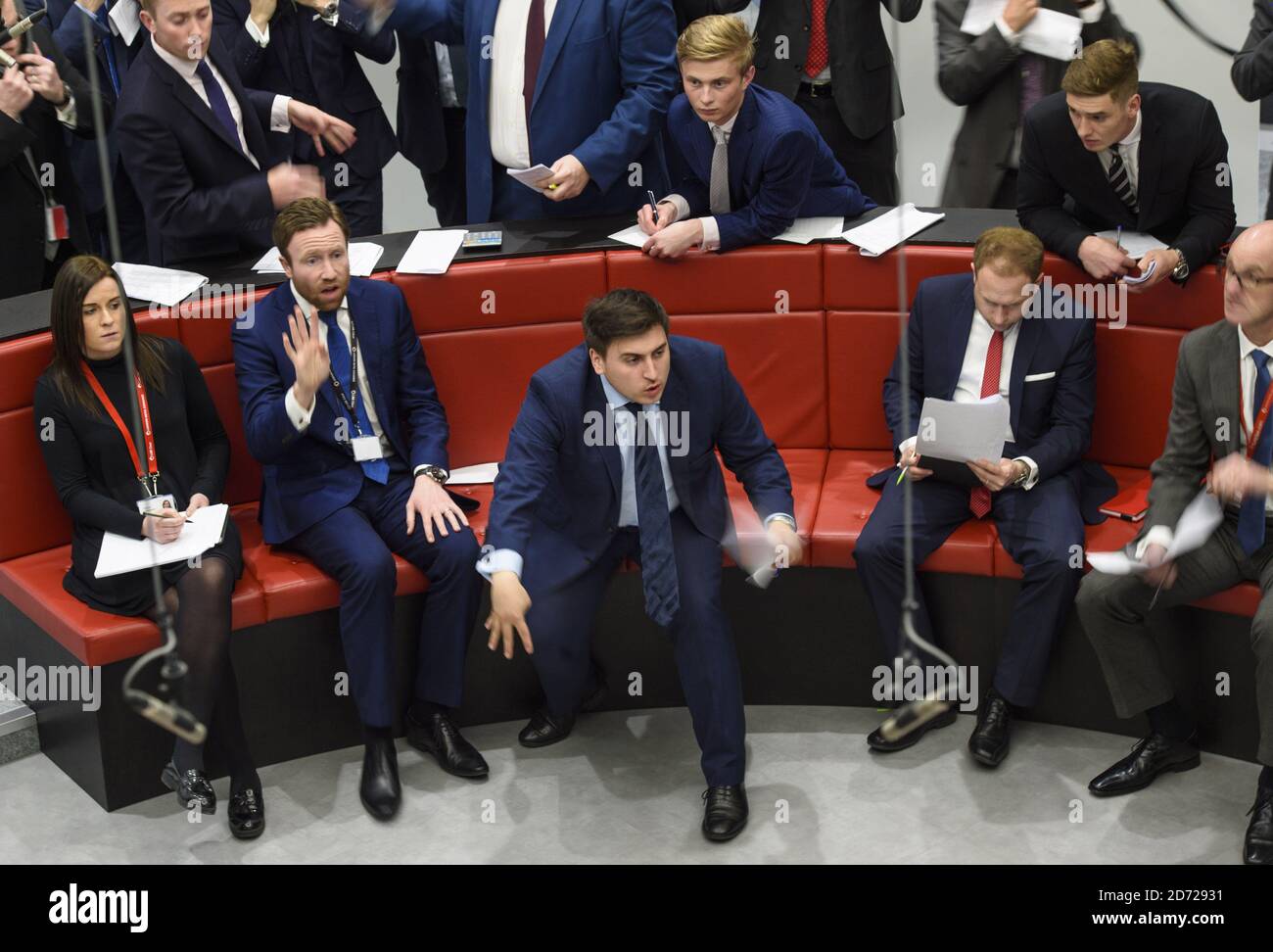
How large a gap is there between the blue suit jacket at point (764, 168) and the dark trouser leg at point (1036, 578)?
3.32 feet

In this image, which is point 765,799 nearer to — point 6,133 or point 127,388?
point 127,388

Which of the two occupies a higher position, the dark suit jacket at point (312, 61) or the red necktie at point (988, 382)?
the dark suit jacket at point (312, 61)

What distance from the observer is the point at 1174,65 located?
22.5 ft

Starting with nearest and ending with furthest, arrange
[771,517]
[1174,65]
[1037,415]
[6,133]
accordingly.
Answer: [771,517], [1037,415], [6,133], [1174,65]

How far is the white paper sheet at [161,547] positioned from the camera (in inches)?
155

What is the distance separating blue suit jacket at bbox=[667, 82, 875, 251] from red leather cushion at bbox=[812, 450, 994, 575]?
0.67 m

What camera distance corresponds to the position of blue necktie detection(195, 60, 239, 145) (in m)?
4.54

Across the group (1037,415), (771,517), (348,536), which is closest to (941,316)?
(1037,415)

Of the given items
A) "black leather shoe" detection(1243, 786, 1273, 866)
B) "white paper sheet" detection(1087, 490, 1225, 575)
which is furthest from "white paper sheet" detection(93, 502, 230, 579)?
"black leather shoe" detection(1243, 786, 1273, 866)

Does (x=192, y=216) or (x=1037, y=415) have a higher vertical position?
(x=192, y=216)

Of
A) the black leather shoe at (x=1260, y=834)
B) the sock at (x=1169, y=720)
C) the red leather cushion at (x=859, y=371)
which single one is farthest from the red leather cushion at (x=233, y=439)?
the black leather shoe at (x=1260, y=834)

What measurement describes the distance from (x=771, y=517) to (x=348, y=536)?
100 cm

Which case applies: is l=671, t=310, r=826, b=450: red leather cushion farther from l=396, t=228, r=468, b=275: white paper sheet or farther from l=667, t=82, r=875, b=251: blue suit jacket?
l=396, t=228, r=468, b=275: white paper sheet

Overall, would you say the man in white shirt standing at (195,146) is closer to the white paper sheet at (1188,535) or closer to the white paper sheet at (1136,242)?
the white paper sheet at (1136,242)
